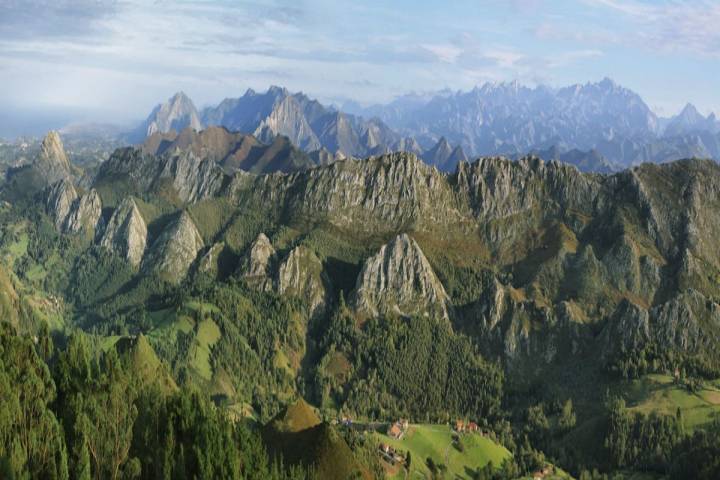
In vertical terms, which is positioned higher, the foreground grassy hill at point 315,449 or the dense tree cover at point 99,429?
the dense tree cover at point 99,429

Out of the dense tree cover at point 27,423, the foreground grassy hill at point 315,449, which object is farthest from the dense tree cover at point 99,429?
the foreground grassy hill at point 315,449

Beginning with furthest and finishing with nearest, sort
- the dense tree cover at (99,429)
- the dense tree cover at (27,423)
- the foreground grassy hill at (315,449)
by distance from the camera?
the foreground grassy hill at (315,449), the dense tree cover at (99,429), the dense tree cover at (27,423)

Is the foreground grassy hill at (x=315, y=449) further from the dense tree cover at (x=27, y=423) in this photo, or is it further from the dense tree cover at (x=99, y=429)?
the dense tree cover at (x=27, y=423)

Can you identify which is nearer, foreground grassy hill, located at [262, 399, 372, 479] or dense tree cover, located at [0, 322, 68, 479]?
dense tree cover, located at [0, 322, 68, 479]

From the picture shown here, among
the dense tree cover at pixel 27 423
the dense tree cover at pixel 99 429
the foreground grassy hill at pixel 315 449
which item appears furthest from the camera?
the foreground grassy hill at pixel 315 449

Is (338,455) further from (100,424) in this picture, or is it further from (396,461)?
(100,424)

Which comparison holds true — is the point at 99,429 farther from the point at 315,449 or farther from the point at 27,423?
the point at 315,449

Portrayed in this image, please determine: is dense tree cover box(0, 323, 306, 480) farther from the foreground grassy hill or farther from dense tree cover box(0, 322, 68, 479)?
the foreground grassy hill

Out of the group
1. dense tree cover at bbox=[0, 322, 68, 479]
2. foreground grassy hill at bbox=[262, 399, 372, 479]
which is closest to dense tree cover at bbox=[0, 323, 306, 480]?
dense tree cover at bbox=[0, 322, 68, 479]

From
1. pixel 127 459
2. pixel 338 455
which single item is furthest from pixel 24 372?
pixel 338 455
